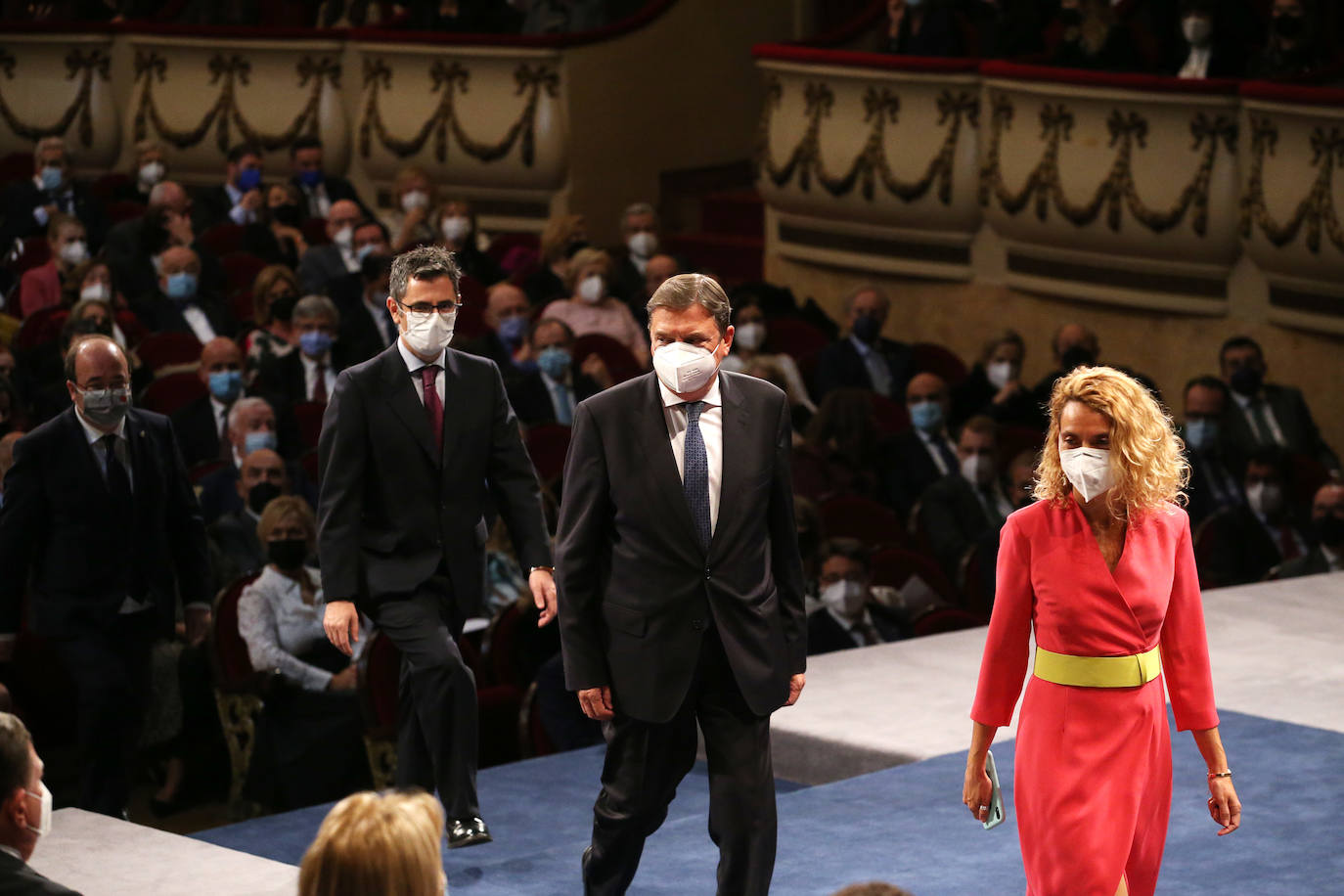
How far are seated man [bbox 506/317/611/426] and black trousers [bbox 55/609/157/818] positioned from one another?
299cm

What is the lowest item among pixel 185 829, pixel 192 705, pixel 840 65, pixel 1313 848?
pixel 185 829

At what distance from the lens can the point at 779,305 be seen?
10008mm

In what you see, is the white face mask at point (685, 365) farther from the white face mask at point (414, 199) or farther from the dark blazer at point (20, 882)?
the white face mask at point (414, 199)

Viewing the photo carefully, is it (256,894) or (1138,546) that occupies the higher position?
(1138,546)

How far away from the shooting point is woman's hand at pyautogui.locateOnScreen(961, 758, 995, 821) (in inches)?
129

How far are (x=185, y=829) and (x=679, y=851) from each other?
88.1 inches

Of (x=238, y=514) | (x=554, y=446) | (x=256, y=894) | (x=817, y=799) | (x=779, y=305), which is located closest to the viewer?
(x=256, y=894)

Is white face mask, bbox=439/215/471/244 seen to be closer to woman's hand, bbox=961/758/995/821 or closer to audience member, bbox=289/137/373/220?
audience member, bbox=289/137/373/220

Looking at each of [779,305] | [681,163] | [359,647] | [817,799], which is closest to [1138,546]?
[817,799]

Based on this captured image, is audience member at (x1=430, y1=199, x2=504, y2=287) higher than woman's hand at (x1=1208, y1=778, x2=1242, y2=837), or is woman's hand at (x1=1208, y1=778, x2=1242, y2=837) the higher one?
woman's hand at (x1=1208, y1=778, x2=1242, y2=837)

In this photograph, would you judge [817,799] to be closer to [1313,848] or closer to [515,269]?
[1313,848]

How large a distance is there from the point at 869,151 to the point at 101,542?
6.49 m

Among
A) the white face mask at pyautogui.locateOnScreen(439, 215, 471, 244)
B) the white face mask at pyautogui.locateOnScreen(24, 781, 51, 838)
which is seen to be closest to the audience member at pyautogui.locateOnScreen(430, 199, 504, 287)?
the white face mask at pyautogui.locateOnScreen(439, 215, 471, 244)

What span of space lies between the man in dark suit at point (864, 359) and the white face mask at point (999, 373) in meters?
0.45
